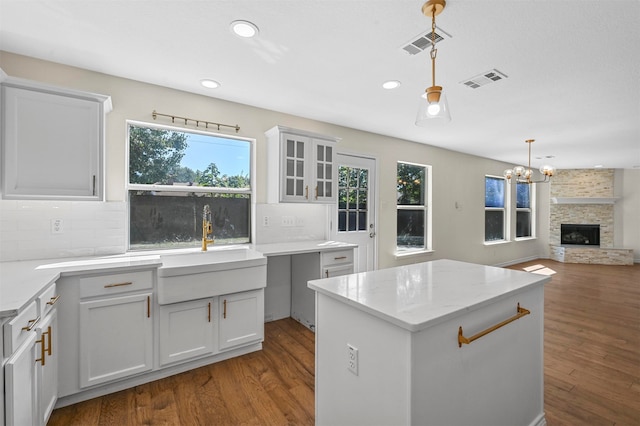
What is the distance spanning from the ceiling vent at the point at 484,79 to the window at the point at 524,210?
5784mm

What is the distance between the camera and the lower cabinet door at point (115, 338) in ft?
6.49

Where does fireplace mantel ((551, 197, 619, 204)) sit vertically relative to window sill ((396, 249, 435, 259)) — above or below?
above

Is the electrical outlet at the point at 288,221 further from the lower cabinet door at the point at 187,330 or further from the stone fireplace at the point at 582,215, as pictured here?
the stone fireplace at the point at 582,215

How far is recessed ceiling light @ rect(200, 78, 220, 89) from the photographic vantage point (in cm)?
277

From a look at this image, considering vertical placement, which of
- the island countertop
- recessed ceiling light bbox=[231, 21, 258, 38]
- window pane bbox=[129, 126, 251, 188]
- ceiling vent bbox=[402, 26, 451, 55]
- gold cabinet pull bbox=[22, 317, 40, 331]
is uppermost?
recessed ceiling light bbox=[231, 21, 258, 38]

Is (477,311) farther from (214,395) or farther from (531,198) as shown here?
(531,198)

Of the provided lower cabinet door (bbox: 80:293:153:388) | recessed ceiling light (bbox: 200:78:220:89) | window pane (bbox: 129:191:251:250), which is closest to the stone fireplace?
window pane (bbox: 129:191:251:250)

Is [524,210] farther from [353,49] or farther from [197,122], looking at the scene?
[197,122]

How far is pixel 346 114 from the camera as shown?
3670mm

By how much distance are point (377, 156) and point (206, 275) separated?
123 inches

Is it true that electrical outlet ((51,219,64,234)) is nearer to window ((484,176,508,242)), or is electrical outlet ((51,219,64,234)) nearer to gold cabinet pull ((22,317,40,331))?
gold cabinet pull ((22,317,40,331))

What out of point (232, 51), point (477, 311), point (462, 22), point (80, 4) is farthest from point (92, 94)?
point (477, 311)

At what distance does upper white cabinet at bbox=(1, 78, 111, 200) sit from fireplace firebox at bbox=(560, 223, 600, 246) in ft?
33.1

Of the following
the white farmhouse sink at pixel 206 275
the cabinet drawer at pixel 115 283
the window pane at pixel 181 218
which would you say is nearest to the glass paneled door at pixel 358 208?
the window pane at pixel 181 218
